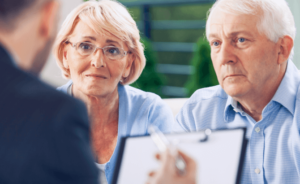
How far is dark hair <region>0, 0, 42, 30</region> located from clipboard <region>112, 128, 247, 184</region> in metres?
0.59

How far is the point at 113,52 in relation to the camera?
1.88 meters

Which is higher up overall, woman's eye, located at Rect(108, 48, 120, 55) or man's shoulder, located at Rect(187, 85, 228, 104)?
woman's eye, located at Rect(108, 48, 120, 55)

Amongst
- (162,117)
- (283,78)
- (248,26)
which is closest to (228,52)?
(248,26)

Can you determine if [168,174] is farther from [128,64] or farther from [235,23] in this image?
[128,64]

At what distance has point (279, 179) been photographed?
1642 mm

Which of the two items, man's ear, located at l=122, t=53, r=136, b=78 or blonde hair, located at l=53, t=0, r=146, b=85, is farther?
man's ear, located at l=122, t=53, r=136, b=78

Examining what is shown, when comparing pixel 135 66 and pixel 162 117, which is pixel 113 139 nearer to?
pixel 162 117

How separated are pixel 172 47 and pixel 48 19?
26.1 feet

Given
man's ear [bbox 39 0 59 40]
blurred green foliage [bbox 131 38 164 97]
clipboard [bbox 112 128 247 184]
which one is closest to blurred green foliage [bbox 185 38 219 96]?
blurred green foliage [bbox 131 38 164 97]

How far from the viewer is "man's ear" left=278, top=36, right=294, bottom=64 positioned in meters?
1.72

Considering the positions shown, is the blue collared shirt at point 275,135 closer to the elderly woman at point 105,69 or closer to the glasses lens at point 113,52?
the elderly woman at point 105,69

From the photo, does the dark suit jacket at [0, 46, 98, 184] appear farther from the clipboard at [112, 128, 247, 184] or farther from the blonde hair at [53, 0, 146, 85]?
the blonde hair at [53, 0, 146, 85]

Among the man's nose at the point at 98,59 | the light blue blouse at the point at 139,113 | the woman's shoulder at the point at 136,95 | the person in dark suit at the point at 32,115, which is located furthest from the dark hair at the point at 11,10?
the woman's shoulder at the point at 136,95

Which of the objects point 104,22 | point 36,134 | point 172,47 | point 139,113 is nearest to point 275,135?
point 139,113
